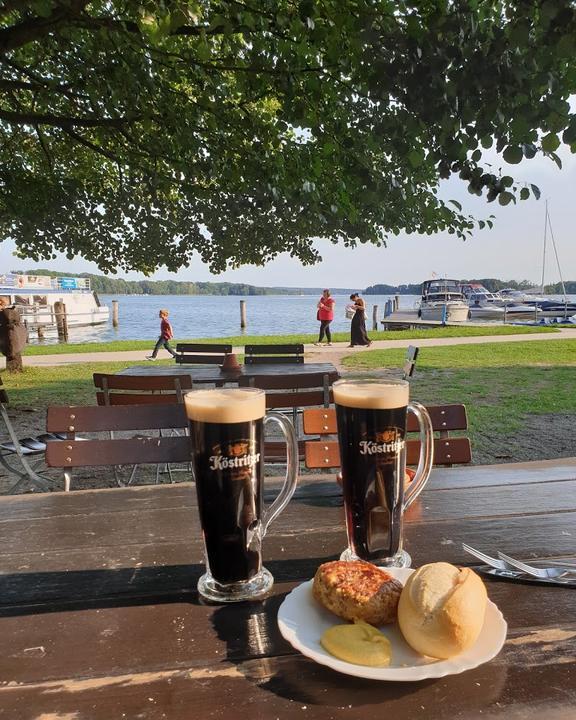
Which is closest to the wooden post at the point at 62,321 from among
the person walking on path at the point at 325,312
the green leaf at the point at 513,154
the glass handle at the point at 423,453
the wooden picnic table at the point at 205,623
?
the person walking on path at the point at 325,312

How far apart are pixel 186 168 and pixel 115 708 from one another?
5158mm

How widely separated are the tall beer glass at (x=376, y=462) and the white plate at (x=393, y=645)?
219 mm

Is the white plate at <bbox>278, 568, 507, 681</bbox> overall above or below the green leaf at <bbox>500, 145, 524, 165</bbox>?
below

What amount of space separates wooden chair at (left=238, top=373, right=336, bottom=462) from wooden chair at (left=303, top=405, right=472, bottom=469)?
18.3 inches

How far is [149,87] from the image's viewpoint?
16.6 feet

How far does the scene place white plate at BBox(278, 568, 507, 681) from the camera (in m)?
0.67

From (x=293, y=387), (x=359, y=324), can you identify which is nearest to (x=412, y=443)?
(x=293, y=387)

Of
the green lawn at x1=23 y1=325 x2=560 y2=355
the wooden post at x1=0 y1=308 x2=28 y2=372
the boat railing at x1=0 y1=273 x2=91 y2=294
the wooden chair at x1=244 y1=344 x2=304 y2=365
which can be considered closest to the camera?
the wooden chair at x1=244 y1=344 x2=304 y2=365

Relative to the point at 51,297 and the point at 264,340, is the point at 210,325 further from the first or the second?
the point at 264,340

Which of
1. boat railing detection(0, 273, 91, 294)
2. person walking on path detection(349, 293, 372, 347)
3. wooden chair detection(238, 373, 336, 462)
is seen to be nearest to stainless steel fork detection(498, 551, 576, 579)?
wooden chair detection(238, 373, 336, 462)

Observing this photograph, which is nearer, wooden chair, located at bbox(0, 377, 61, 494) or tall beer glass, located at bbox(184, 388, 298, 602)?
tall beer glass, located at bbox(184, 388, 298, 602)

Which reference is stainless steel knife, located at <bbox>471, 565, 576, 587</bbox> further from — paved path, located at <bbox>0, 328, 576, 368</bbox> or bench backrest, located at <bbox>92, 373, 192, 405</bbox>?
paved path, located at <bbox>0, 328, 576, 368</bbox>

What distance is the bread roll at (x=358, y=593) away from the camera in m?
0.78

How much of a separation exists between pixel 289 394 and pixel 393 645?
2618mm
